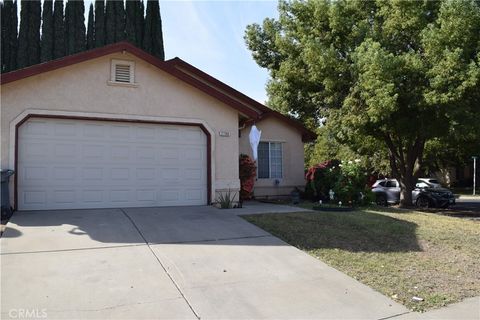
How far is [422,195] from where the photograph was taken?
68.5 ft

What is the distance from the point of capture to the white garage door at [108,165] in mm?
10375

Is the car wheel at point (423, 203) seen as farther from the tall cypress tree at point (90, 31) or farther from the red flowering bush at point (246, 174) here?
the tall cypress tree at point (90, 31)

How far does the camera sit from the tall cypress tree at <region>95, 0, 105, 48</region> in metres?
27.6

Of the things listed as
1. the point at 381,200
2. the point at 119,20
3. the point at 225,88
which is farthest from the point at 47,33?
the point at 381,200

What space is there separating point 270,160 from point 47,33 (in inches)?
728

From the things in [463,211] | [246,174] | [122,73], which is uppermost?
[122,73]

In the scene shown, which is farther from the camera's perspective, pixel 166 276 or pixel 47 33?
pixel 47 33

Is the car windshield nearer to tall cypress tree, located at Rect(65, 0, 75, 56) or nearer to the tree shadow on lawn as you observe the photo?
the tree shadow on lawn

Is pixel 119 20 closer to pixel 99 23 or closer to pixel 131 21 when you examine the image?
pixel 131 21

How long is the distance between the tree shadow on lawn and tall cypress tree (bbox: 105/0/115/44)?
21.9 metres

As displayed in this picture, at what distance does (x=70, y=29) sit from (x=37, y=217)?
21.2 meters

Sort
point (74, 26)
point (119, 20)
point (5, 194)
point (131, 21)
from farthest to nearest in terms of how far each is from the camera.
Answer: point (131, 21) < point (119, 20) < point (74, 26) < point (5, 194)

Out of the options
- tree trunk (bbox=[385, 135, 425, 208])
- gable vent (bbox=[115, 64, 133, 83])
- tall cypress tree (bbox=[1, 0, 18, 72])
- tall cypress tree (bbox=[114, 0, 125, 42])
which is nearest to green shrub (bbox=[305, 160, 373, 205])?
tree trunk (bbox=[385, 135, 425, 208])

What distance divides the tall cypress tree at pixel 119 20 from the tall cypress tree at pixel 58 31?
3.36 meters
